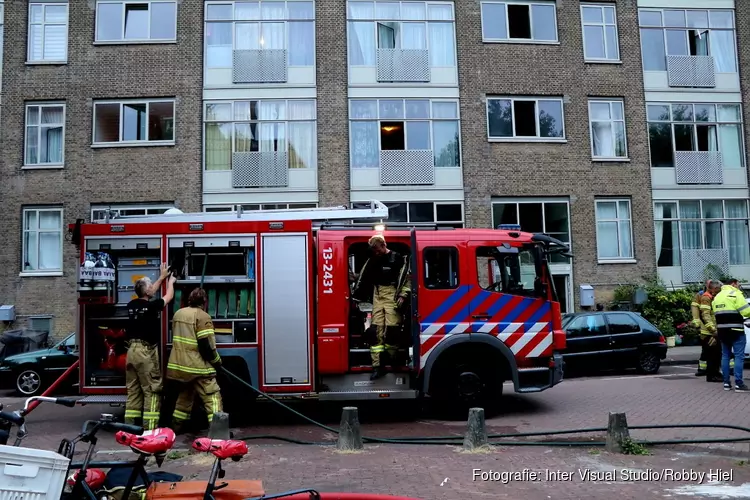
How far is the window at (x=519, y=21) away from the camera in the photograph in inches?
850

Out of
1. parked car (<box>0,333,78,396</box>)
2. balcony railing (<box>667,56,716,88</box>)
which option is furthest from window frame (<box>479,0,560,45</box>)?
parked car (<box>0,333,78,396</box>)

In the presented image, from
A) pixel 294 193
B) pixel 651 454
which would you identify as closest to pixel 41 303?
pixel 294 193

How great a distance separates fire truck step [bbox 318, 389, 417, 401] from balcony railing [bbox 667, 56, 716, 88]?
61.5 feet

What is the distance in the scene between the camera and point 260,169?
66.7 feet

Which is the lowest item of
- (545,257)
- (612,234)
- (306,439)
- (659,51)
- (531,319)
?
(306,439)

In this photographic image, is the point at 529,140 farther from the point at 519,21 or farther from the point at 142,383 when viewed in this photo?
the point at 142,383

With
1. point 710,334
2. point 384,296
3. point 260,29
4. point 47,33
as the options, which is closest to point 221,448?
point 384,296

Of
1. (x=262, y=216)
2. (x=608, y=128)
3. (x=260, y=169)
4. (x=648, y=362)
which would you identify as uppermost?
(x=608, y=128)

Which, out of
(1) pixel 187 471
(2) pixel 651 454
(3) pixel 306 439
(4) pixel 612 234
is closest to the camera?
(1) pixel 187 471

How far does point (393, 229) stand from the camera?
907 centimetres

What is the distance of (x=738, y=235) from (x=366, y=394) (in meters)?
19.1

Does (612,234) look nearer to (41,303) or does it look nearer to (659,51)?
(659,51)

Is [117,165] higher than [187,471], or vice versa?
[117,165]

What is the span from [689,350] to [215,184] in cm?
1558
